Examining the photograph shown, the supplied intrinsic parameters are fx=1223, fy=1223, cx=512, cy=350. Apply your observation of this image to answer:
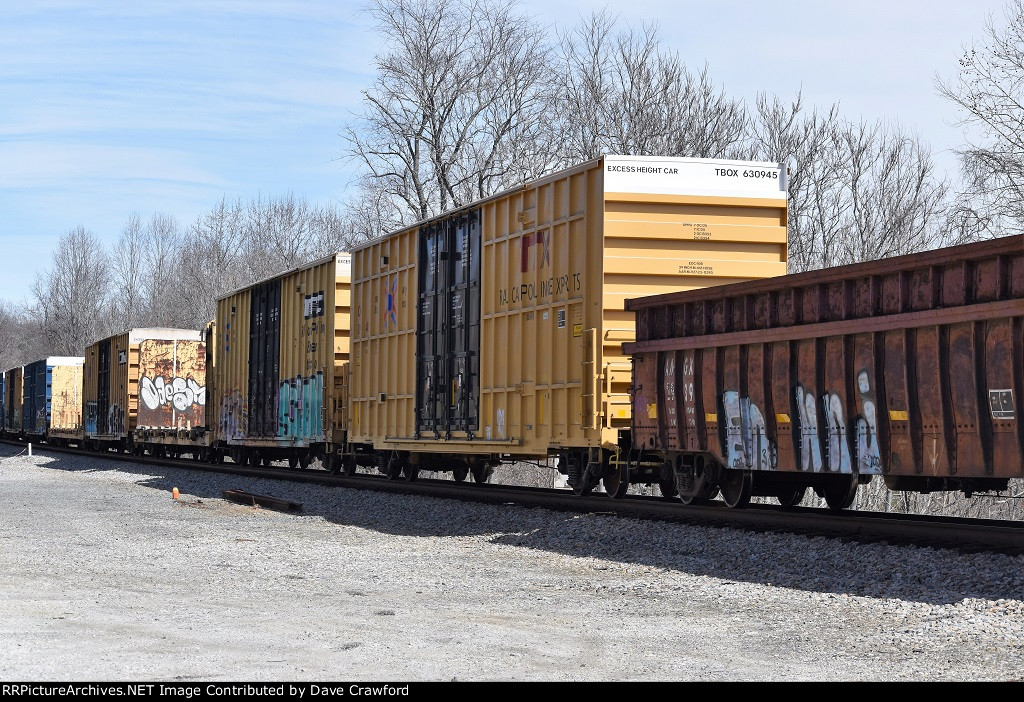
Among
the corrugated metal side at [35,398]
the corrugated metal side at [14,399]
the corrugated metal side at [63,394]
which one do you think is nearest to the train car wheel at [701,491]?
the corrugated metal side at [63,394]

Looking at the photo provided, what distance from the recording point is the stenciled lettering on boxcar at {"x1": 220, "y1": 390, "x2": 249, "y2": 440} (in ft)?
99.5

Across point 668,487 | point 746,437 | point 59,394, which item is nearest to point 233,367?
point 668,487

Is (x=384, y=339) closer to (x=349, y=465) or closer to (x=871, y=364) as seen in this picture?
(x=349, y=465)

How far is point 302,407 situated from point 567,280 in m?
11.7

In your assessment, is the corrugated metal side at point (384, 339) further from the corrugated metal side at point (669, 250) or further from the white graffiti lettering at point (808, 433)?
the white graffiti lettering at point (808, 433)

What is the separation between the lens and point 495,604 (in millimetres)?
9070

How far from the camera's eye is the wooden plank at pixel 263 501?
59.1 ft

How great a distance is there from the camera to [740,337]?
41.5 feet

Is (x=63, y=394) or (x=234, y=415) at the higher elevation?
(x=63, y=394)

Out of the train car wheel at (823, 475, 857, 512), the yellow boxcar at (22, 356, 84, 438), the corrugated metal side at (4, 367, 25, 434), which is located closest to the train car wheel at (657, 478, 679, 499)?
the train car wheel at (823, 475, 857, 512)

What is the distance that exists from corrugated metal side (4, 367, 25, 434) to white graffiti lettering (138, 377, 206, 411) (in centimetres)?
2728

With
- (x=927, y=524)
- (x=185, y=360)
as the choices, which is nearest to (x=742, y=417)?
(x=927, y=524)

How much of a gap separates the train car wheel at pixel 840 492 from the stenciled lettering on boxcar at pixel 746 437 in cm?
153
